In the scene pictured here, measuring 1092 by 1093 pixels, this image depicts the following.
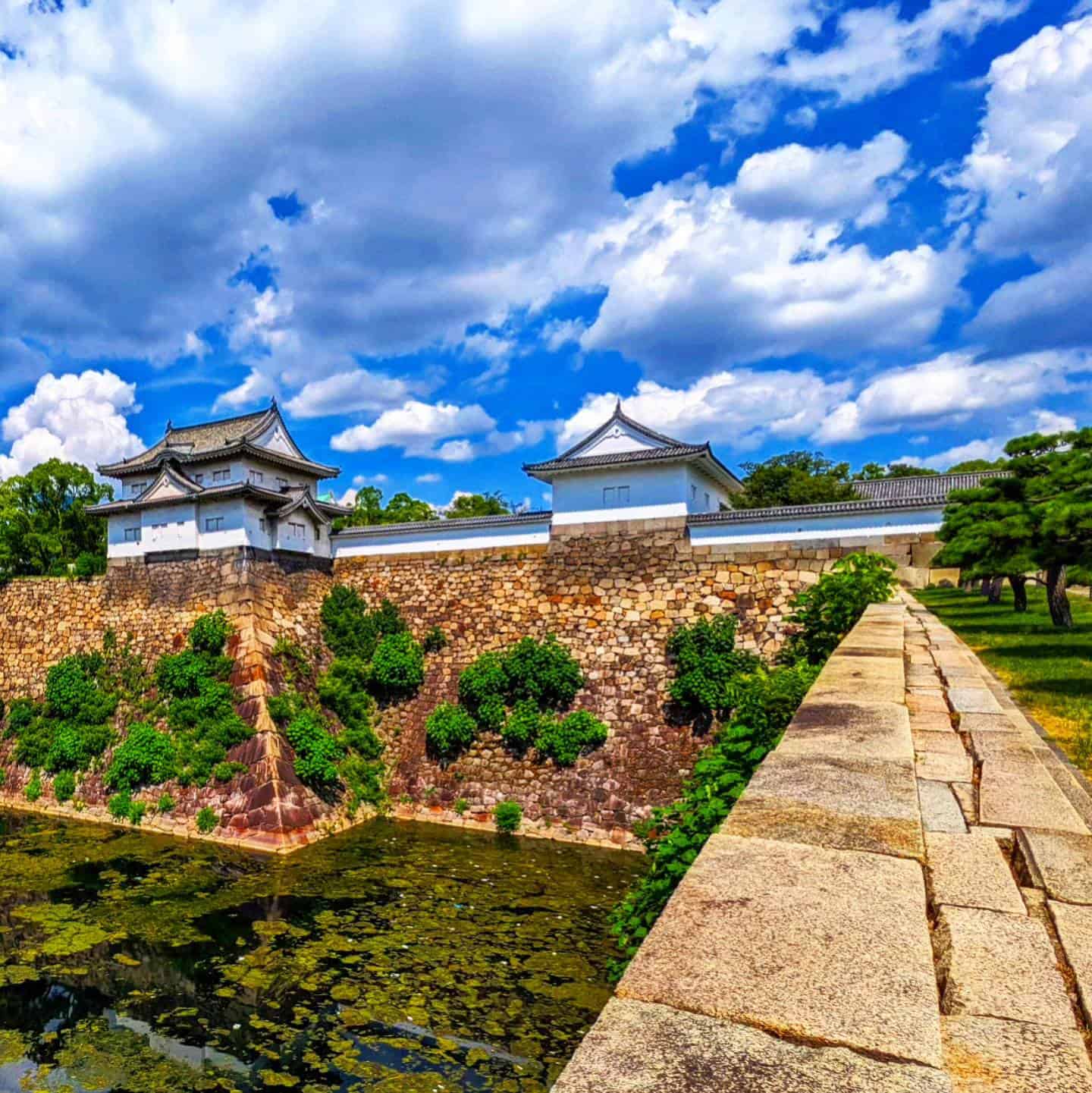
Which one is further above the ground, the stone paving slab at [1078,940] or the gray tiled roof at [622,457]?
the gray tiled roof at [622,457]

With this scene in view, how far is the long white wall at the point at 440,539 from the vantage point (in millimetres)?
16062

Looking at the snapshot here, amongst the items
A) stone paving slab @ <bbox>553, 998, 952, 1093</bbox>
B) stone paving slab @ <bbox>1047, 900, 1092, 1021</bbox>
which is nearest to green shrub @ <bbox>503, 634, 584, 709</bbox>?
stone paving slab @ <bbox>1047, 900, 1092, 1021</bbox>

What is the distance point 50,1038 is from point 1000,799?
8.83 meters

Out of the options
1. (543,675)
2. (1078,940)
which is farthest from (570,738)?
(1078,940)

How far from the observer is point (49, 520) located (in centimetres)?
2381

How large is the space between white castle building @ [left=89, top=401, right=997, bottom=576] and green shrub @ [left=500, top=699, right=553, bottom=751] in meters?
3.82

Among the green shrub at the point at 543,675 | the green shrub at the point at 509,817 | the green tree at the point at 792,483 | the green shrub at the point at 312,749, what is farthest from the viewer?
the green tree at the point at 792,483

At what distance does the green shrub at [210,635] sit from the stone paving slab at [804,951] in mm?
15109

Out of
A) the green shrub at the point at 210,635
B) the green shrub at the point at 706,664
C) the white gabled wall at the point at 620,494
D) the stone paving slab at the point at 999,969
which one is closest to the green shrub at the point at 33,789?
the green shrub at the point at 210,635

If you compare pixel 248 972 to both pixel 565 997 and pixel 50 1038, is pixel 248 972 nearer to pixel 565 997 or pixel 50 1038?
pixel 50 1038

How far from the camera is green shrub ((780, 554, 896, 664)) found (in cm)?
977

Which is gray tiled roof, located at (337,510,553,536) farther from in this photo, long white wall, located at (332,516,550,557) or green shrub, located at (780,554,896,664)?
green shrub, located at (780,554,896,664)

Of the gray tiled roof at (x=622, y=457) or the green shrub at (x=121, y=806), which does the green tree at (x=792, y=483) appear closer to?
the gray tiled roof at (x=622, y=457)

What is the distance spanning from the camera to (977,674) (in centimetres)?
682
